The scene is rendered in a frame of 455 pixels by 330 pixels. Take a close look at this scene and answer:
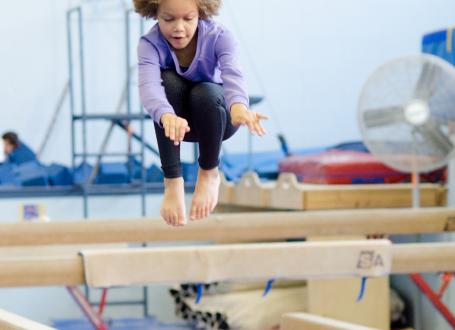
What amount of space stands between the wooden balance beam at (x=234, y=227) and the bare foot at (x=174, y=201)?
6.16 ft

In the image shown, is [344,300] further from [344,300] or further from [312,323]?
[312,323]

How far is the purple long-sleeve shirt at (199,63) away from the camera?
215cm

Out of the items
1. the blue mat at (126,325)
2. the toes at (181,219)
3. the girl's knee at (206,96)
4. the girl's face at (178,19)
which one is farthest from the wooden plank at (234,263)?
the blue mat at (126,325)

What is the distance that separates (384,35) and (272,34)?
88 cm

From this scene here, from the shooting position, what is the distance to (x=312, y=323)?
12.8ft

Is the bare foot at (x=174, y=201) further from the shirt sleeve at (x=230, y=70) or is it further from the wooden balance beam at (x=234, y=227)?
the wooden balance beam at (x=234, y=227)

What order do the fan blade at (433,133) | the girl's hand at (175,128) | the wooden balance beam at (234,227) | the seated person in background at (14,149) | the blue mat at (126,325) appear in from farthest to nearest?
the seated person in background at (14,149) < the blue mat at (126,325) < the fan blade at (433,133) < the wooden balance beam at (234,227) < the girl's hand at (175,128)

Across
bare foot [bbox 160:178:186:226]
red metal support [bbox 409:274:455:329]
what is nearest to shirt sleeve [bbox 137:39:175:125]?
bare foot [bbox 160:178:186:226]

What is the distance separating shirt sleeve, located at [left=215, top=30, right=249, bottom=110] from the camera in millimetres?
2152

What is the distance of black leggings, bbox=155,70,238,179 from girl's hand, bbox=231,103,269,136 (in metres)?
0.14

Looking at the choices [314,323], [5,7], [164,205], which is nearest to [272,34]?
[5,7]

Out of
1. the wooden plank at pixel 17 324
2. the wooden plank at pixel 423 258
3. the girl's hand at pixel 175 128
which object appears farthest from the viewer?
the wooden plank at pixel 423 258

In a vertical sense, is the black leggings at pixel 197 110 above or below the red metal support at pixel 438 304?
above

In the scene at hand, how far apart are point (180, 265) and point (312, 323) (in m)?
0.61
